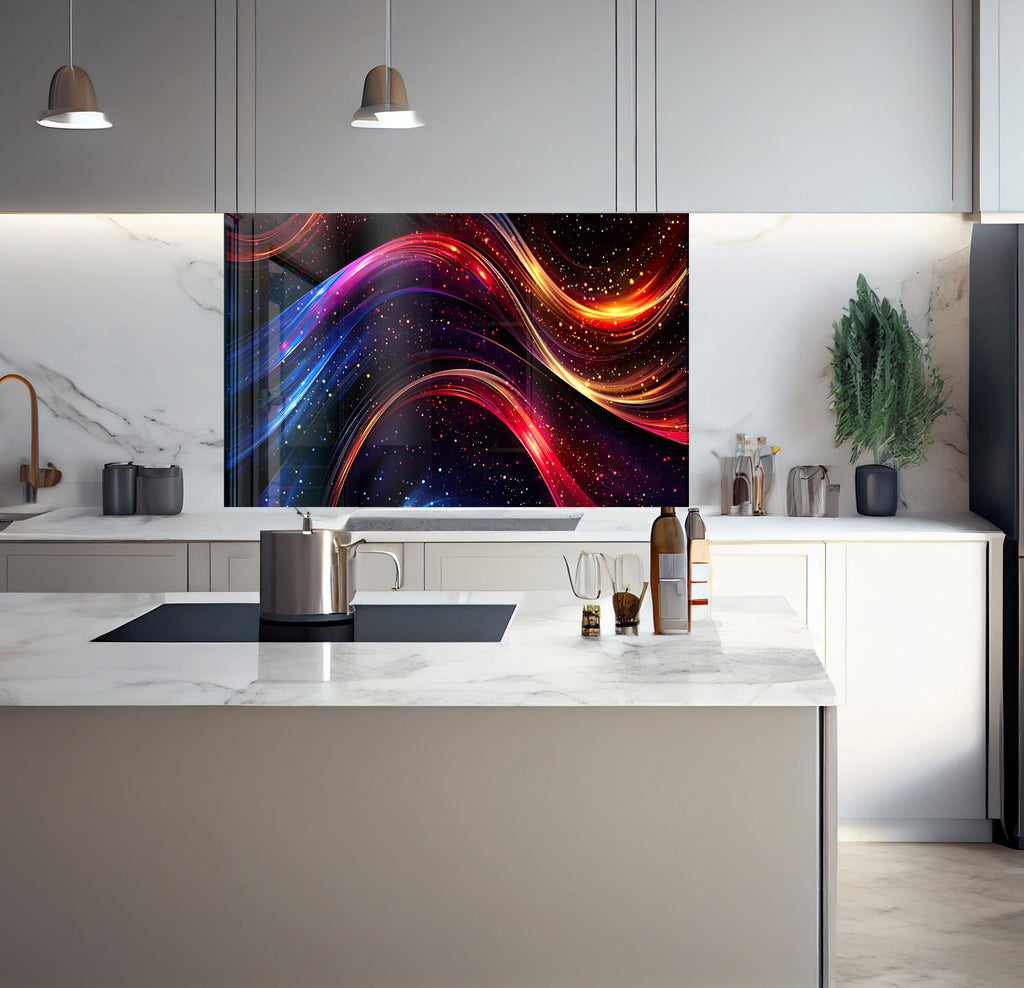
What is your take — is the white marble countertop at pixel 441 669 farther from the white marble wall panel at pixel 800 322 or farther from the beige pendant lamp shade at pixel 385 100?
the white marble wall panel at pixel 800 322

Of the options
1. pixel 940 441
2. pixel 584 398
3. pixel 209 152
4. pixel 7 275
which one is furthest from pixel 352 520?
pixel 940 441

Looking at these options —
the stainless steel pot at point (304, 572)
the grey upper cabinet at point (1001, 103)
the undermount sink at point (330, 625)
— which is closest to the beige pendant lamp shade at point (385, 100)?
the stainless steel pot at point (304, 572)

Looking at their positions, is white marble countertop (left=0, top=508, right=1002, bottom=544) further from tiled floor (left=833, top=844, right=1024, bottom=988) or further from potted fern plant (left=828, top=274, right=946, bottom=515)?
tiled floor (left=833, top=844, right=1024, bottom=988)

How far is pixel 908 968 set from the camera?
2.73 m

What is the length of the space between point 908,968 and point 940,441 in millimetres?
2033

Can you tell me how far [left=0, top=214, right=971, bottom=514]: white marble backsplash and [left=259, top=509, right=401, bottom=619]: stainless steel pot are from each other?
213cm

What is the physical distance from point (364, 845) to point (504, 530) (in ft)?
6.94

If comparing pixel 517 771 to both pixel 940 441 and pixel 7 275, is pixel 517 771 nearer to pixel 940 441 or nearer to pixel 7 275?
pixel 940 441

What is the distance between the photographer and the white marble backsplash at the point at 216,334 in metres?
4.14

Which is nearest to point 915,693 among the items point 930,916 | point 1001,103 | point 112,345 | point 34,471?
point 930,916

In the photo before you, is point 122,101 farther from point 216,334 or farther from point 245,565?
point 245,565

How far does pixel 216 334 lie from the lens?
4.26 metres

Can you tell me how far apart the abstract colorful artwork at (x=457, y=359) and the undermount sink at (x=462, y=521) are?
102 millimetres

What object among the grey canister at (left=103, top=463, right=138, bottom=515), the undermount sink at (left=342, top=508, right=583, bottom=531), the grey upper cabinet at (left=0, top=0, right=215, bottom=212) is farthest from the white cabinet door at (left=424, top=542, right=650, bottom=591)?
the grey upper cabinet at (left=0, top=0, right=215, bottom=212)
